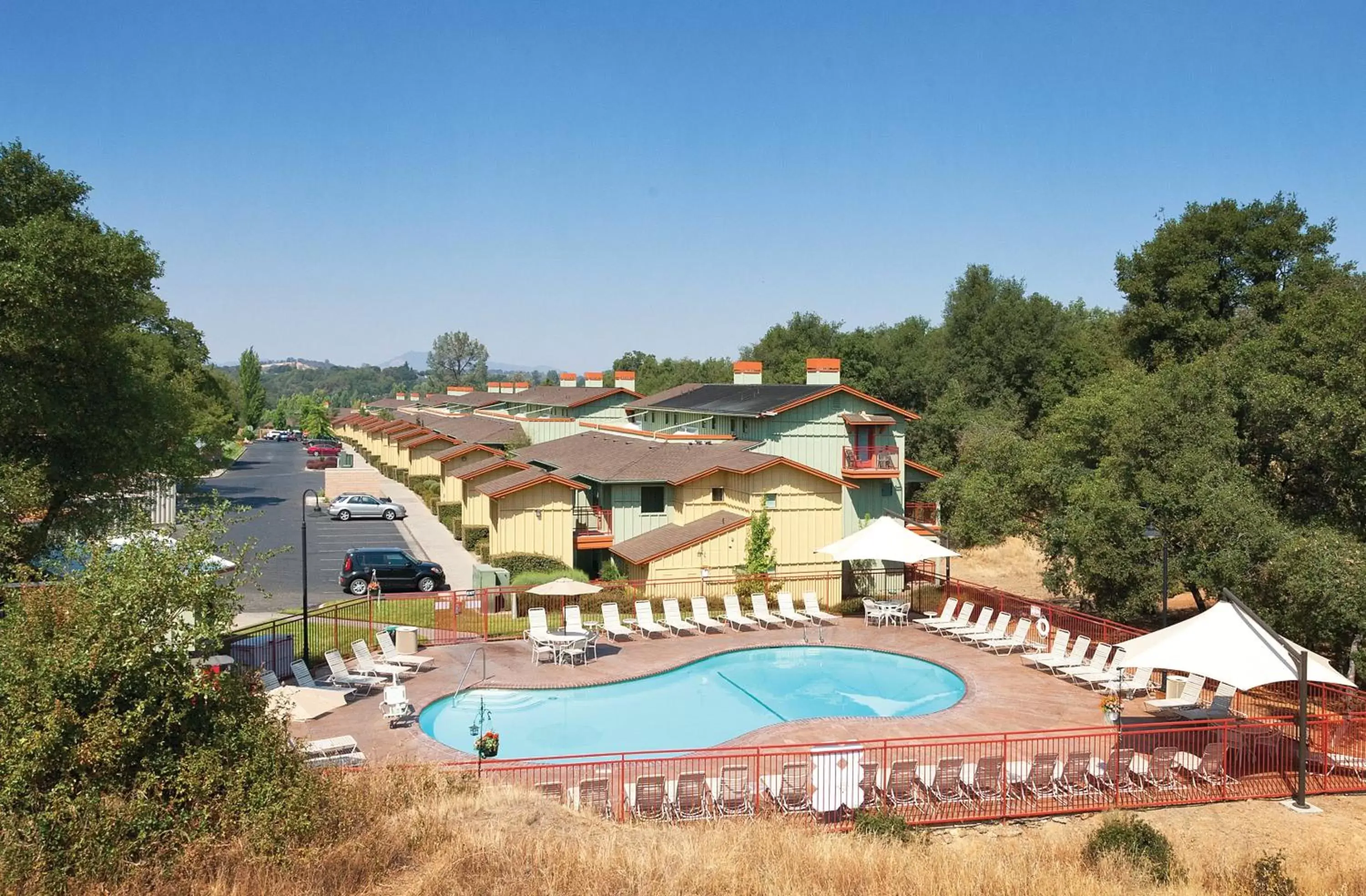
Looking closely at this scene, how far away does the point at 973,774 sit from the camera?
49.4 feet

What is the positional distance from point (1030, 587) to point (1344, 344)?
15072mm

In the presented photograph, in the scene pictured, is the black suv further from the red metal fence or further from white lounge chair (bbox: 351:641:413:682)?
the red metal fence

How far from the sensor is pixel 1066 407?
137ft

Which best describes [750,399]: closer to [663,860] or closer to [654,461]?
[654,461]

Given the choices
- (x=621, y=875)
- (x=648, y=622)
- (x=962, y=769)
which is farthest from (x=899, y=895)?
(x=648, y=622)

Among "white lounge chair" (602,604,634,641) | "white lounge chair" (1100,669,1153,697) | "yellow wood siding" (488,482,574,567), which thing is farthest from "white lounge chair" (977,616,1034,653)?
"yellow wood siding" (488,482,574,567)

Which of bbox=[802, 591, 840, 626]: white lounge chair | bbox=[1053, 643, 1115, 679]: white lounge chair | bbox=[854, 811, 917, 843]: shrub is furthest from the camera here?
bbox=[802, 591, 840, 626]: white lounge chair

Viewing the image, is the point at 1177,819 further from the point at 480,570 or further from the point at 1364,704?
the point at 480,570

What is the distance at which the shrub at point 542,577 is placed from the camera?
94.0 ft

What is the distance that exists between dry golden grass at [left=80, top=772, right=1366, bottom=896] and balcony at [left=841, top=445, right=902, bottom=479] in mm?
22390

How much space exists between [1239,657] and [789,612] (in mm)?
13431

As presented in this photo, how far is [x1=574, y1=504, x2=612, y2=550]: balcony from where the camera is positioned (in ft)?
109

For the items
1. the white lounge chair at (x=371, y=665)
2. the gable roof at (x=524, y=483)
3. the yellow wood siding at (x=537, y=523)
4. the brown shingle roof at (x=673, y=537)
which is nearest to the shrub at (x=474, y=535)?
the gable roof at (x=524, y=483)

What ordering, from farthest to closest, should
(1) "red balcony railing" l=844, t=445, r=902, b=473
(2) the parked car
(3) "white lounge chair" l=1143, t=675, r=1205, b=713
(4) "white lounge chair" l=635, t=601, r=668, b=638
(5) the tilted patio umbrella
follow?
(2) the parked car → (1) "red balcony railing" l=844, t=445, r=902, b=473 → (4) "white lounge chair" l=635, t=601, r=668, b=638 → (3) "white lounge chair" l=1143, t=675, r=1205, b=713 → (5) the tilted patio umbrella
